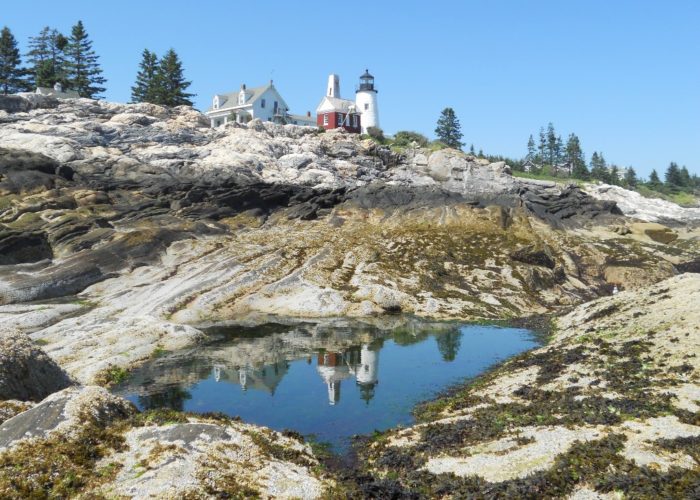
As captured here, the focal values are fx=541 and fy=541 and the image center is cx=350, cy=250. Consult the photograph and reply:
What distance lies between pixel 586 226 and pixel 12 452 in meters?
111

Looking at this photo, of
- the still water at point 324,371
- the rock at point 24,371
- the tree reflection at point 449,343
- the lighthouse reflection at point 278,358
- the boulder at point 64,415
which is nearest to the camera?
the boulder at point 64,415

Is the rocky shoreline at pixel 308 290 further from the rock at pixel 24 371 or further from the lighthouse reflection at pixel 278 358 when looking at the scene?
the lighthouse reflection at pixel 278 358

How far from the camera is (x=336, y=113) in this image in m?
167

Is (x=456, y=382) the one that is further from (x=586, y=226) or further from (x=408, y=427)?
(x=586, y=226)

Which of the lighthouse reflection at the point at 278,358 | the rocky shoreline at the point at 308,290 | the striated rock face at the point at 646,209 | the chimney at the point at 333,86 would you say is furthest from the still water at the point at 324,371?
the chimney at the point at 333,86

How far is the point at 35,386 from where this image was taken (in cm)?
2705

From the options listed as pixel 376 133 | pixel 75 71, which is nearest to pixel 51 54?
pixel 75 71

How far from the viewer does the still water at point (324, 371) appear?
116 feet

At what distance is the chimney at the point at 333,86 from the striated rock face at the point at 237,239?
4248 cm

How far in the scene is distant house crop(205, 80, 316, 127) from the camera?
166 metres

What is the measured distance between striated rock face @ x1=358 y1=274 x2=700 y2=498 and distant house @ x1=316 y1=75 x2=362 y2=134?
13311 cm

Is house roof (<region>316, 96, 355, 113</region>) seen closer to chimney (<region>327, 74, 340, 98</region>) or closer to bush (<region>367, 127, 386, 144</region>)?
chimney (<region>327, 74, 340, 98</region>)

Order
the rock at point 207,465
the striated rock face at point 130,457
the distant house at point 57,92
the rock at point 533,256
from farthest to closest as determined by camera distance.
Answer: the distant house at point 57,92, the rock at point 533,256, the rock at point 207,465, the striated rock face at point 130,457

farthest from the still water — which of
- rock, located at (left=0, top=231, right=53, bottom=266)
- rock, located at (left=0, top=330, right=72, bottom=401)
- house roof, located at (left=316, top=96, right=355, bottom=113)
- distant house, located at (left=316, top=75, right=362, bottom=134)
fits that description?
house roof, located at (left=316, top=96, right=355, bottom=113)
